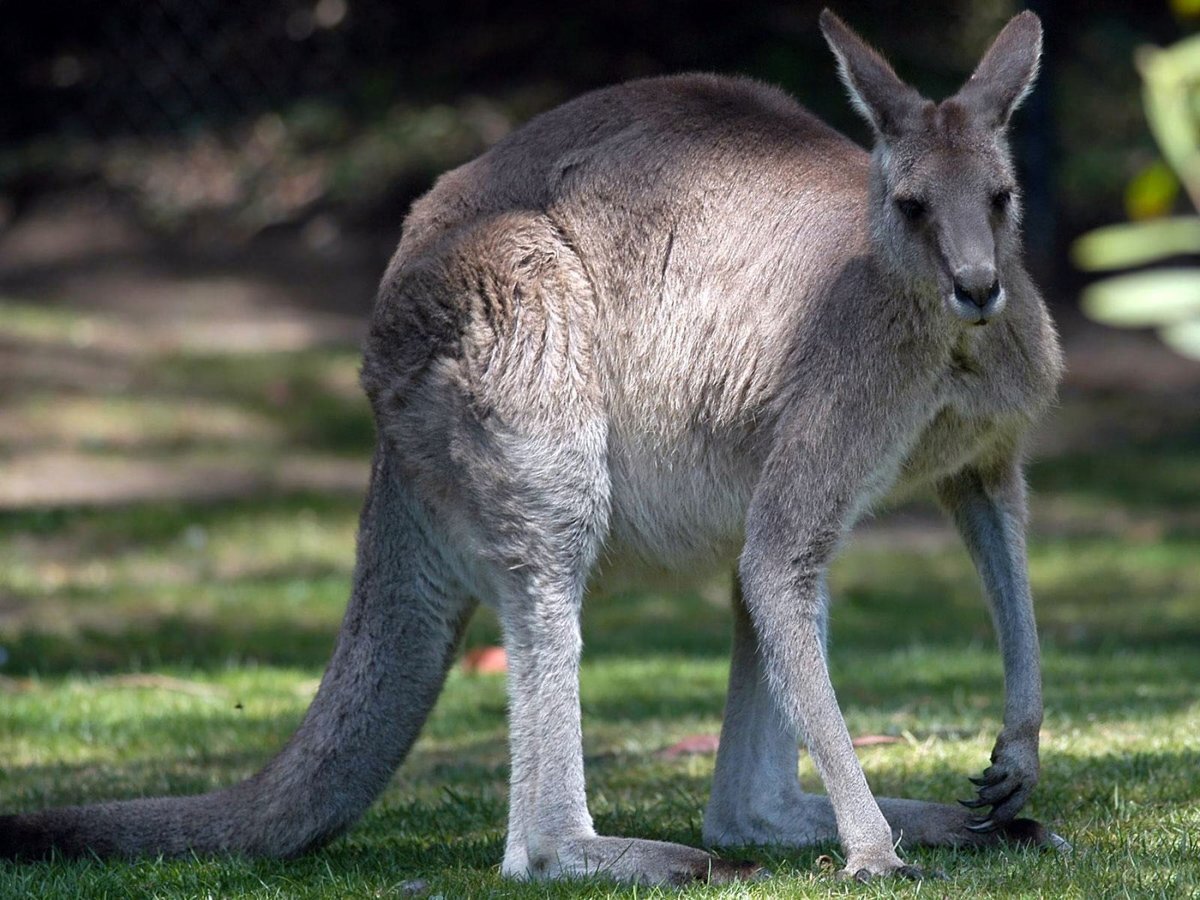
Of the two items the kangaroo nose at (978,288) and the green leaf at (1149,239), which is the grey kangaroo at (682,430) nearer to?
the kangaroo nose at (978,288)

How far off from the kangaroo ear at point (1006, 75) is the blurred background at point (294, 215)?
20.0ft

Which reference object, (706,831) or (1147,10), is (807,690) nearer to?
(706,831)

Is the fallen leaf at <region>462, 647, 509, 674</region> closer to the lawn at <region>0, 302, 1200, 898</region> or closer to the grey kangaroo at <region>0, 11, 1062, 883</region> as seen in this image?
the lawn at <region>0, 302, 1200, 898</region>

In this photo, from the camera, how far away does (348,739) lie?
4.23 meters

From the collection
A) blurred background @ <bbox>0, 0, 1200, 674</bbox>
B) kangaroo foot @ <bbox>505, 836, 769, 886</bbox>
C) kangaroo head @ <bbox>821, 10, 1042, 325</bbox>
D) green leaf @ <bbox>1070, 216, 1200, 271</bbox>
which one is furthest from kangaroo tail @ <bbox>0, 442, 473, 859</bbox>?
blurred background @ <bbox>0, 0, 1200, 674</bbox>

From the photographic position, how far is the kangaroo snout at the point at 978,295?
3.57 m

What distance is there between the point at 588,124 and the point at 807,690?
1616 mm

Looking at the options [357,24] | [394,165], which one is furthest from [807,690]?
[357,24]

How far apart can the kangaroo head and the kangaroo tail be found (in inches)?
56.2

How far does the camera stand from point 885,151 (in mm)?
3965

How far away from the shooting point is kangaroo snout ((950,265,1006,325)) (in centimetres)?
357

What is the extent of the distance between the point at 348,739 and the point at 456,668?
338 cm

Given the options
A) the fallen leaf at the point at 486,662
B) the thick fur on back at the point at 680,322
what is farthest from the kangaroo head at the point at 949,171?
the fallen leaf at the point at 486,662

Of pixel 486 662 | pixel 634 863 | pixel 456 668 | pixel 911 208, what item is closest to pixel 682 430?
pixel 911 208
